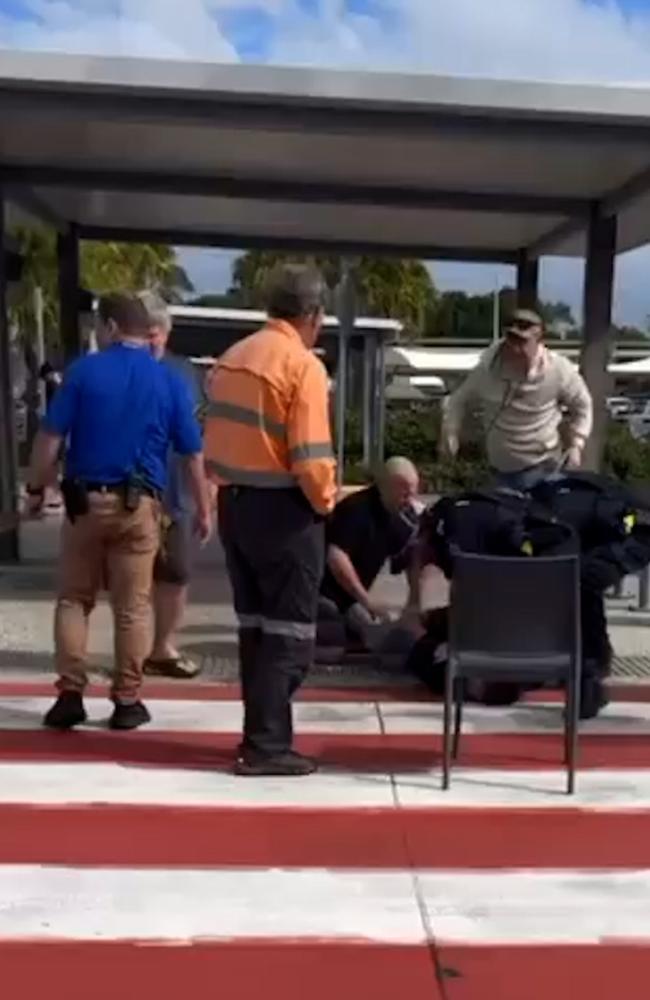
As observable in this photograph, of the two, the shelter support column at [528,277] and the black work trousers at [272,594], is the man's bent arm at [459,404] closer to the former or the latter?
the black work trousers at [272,594]

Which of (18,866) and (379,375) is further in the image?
(379,375)

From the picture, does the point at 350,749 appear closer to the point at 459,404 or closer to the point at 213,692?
the point at 213,692

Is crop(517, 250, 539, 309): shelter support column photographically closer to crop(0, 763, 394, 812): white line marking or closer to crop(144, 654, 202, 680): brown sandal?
crop(144, 654, 202, 680): brown sandal

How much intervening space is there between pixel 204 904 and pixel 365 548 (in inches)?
143

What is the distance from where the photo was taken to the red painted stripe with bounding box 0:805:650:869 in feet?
16.5

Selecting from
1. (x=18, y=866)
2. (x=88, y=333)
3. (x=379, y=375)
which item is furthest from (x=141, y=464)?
(x=379, y=375)

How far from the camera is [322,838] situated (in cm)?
525

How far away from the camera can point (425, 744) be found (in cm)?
A: 658

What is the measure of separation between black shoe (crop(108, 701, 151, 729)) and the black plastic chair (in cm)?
161

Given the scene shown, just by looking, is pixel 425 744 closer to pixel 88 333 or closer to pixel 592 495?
pixel 592 495

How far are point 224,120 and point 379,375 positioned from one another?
13.2 m

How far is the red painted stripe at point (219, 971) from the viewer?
156 inches

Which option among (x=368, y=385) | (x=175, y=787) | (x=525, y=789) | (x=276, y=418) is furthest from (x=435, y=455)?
(x=175, y=787)

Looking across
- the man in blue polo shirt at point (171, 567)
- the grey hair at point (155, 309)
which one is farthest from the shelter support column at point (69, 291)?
the grey hair at point (155, 309)
